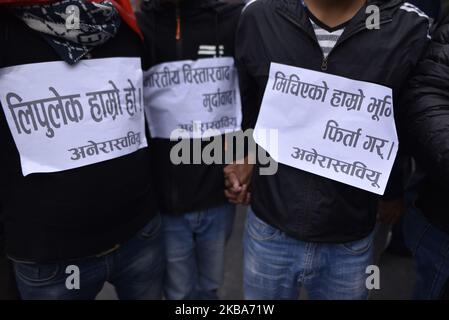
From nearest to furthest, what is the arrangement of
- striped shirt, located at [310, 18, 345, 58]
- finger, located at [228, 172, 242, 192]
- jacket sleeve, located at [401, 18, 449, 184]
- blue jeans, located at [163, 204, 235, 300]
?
jacket sleeve, located at [401, 18, 449, 184]
striped shirt, located at [310, 18, 345, 58]
finger, located at [228, 172, 242, 192]
blue jeans, located at [163, 204, 235, 300]

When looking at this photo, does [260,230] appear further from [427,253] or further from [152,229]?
[427,253]

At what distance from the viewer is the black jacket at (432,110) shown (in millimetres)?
1258

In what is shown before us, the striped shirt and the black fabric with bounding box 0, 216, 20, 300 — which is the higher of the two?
the striped shirt

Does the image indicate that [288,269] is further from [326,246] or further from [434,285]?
[434,285]

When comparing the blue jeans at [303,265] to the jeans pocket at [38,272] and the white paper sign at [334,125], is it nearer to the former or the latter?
the white paper sign at [334,125]

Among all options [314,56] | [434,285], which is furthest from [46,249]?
[434,285]

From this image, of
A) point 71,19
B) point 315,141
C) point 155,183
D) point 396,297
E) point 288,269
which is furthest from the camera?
point 396,297

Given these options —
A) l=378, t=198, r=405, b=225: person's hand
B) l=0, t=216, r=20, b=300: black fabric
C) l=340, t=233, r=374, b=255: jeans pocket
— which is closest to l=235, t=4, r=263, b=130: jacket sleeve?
l=340, t=233, r=374, b=255: jeans pocket

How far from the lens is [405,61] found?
133 cm

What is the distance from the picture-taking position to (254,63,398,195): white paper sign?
1.39 meters

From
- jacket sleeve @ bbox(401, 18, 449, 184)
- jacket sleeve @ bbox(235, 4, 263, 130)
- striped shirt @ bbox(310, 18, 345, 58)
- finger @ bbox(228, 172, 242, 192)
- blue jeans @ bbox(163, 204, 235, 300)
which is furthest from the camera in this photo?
blue jeans @ bbox(163, 204, 235, 300)

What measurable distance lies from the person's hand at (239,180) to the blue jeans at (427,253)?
737 millimetres

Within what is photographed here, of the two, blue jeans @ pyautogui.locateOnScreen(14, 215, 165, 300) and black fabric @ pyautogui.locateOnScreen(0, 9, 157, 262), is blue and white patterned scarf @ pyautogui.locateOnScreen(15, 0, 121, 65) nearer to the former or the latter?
black fabric @ pyautogui.locateOnScreen(0, 9, 157, 262)

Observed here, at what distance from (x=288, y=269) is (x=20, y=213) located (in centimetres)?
105
